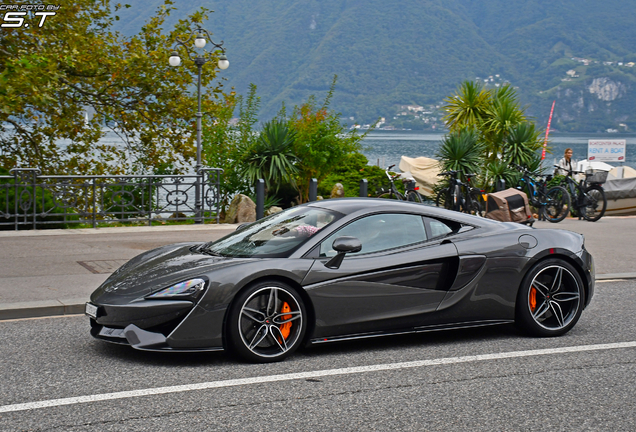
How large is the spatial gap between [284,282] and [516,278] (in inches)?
79.9

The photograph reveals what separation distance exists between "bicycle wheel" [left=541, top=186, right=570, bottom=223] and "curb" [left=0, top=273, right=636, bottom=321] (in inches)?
511

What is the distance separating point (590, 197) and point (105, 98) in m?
13.0

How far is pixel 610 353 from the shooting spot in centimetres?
579

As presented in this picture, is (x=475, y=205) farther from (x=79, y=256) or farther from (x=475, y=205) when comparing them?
(x=79, y=256)

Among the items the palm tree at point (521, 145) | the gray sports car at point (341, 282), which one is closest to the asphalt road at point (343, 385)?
the gray sports car at point (341, 282)

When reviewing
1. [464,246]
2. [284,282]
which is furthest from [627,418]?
[284,282]

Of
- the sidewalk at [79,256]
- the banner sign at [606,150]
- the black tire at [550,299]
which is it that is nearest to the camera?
the black tire at [550,299]

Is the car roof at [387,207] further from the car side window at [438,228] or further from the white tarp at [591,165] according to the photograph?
the white tarp at [591,165]

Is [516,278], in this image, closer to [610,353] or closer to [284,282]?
[610,353]

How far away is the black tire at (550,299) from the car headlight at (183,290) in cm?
271

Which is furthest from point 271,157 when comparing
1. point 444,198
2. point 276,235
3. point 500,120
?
point 276,235

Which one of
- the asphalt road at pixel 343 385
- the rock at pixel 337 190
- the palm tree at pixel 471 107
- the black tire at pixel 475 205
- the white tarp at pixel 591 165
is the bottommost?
the asphalt road at pixel 343 385

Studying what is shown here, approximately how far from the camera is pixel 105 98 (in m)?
20.0

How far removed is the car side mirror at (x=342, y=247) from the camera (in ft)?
17.5
